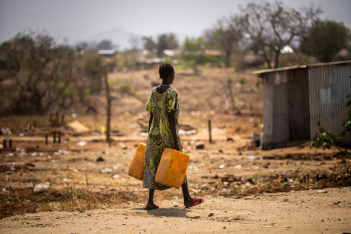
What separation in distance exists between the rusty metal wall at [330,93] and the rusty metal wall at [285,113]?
957mm

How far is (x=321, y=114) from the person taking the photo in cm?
930

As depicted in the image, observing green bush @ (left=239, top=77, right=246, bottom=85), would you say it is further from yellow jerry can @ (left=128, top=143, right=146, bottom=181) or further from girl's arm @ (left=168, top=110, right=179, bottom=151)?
girl's arm @ (left=168, top=110, right=179, bottom=151)

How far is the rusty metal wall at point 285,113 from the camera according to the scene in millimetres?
10367

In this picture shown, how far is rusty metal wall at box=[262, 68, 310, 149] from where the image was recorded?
408 inches

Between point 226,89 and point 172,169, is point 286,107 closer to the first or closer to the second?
point 172,169

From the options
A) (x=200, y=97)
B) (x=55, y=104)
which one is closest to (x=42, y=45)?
(x=55, y=104)

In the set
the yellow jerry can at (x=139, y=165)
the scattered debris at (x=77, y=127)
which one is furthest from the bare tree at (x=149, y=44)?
the yellow jerry can at (x=139, y=165)

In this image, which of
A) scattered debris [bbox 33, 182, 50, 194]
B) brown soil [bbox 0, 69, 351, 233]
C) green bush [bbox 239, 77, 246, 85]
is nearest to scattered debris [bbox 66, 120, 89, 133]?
brown soil [bbox 0, 69, 351, 233]

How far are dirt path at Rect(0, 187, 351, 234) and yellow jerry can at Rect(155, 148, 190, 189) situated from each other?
37 centimetres

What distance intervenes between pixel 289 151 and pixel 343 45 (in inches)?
562

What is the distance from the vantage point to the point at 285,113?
10.4 meters

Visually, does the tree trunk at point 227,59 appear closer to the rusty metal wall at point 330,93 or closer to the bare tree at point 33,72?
the bare tree at point 33,72

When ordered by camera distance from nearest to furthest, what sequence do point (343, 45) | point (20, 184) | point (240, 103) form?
point (20, 184), point (343, 45), point (240, 103)

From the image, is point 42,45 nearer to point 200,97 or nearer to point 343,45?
point 200,97
